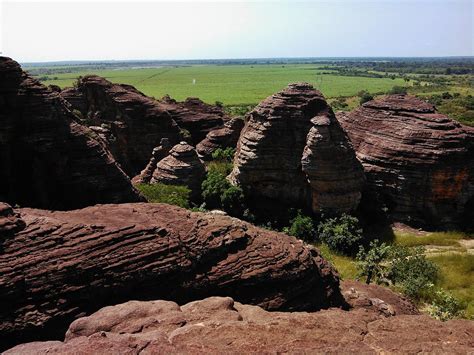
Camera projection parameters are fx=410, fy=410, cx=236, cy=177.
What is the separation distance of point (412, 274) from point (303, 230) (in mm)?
10622

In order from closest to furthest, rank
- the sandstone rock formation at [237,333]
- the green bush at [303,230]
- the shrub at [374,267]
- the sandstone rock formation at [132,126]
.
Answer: the sandstone rock formation at [237,333] < the shrub at [374,267] < the green bush at [303,230] < the sandstone rock formation at [132,126]

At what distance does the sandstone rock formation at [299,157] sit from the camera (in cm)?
3438

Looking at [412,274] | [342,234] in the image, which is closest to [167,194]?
[342,234]

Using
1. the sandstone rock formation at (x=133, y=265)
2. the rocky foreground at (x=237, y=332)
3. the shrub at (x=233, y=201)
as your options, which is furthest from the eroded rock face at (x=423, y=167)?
the rocky foreground at (x=237, y=332)

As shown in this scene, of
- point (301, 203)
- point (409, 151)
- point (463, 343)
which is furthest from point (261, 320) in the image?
point (409, 151)

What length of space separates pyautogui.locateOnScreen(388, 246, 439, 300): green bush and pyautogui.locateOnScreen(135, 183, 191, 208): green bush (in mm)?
16176

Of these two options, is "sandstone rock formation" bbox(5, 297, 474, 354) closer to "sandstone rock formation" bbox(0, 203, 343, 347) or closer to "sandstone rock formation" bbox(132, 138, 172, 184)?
"sandstone rock formation" bbox(0, 203, 343, 347)

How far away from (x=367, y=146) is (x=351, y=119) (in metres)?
5.72

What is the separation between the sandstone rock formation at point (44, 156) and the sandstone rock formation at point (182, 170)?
558 inches

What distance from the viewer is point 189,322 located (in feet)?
37.2

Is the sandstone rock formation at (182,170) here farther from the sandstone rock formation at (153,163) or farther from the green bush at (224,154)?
the green bush at (224,154)

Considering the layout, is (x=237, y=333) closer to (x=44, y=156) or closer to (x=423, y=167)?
(x=44, y=156)

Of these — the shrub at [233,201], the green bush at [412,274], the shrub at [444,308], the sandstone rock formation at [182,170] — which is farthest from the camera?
the sandstone rock formation at [182,170]

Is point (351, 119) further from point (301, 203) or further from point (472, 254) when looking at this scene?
point (472, 254)
